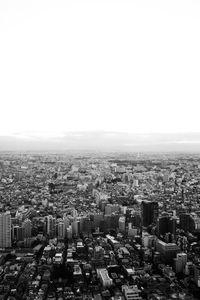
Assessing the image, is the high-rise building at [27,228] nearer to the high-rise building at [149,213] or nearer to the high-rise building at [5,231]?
the high-rise building at [5,231]

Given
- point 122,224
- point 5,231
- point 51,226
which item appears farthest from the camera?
point 122,224

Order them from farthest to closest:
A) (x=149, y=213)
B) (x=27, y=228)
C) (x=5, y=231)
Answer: (x=149, y=213), (x=27, y=228), (x=5, y=231)

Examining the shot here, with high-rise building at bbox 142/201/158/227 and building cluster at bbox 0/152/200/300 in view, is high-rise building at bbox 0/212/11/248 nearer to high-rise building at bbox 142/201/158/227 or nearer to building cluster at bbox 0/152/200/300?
building cluster at bbox 0/152/200/300

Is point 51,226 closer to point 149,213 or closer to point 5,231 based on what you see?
point 5,231

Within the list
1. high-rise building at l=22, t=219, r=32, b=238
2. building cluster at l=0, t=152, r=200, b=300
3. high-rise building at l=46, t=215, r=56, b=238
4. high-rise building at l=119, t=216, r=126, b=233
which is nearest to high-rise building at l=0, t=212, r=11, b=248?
building cluster at l=0, t=152, r=200, b=300

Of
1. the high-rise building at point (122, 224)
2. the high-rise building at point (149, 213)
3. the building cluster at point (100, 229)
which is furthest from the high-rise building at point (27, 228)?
the high-rise building at point (149, 213)

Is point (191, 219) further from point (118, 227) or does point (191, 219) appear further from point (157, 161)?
point (157, 161)

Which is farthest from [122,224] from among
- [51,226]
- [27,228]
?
[27,228]
